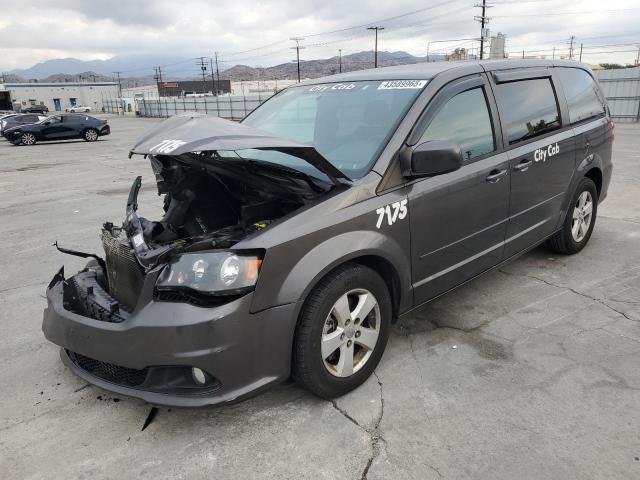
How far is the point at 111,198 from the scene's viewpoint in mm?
8938

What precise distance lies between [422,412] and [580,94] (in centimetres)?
357

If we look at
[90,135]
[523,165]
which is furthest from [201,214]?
[90,135]

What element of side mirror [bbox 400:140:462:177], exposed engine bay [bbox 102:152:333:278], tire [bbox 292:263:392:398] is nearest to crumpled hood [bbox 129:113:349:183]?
exposed engine bay [bbox 102:152:333:278]

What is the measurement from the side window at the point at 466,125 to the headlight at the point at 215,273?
140 cm

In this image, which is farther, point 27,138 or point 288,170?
point 27,138

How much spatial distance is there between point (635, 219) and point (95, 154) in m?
17.2

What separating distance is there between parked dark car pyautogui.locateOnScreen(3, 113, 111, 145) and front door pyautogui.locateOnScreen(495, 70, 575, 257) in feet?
83.4

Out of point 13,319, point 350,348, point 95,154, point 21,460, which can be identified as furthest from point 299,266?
point 95,154

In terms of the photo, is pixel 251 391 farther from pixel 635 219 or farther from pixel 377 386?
pixel 635 219

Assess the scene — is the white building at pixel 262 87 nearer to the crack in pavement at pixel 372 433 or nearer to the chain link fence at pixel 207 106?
the chain link fence at pixel 207 106

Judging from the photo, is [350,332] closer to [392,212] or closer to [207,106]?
[392,212]

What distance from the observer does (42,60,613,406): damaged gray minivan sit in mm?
2324

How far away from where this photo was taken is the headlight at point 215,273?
2281 mm

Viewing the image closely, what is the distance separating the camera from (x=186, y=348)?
225cm
